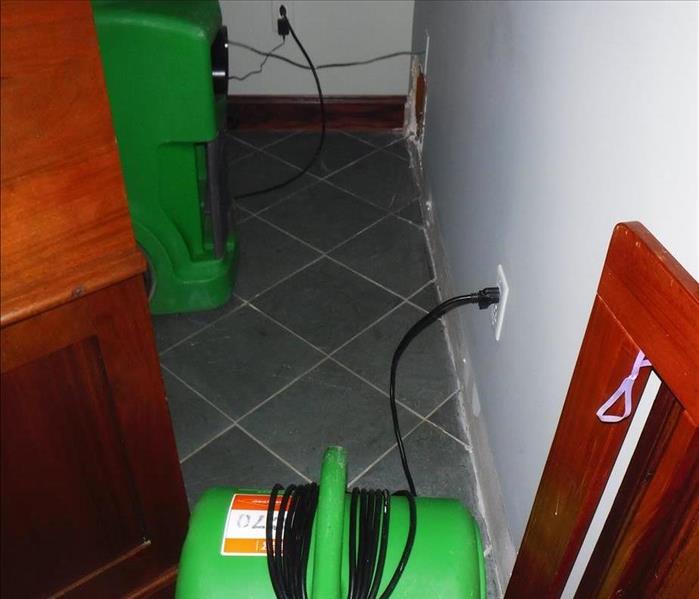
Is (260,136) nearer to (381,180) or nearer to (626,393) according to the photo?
(381,180)

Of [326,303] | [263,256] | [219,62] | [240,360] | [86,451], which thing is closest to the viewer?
[86,451]

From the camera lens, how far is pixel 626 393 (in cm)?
65

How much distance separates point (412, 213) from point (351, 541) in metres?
1.43

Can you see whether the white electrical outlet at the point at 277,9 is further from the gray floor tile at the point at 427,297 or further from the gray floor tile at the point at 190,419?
the gray floor tile at the point at 190,419

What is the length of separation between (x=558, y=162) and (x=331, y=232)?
3.80ft

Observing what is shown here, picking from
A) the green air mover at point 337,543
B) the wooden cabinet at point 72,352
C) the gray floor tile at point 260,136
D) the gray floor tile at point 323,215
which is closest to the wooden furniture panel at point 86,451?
the wooden cabinet at point 72,352

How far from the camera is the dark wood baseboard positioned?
2541 millimetres

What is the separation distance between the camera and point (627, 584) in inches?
27.6

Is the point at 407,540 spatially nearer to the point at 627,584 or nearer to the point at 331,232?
the point at 627,584

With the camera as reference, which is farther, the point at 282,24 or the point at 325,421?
the point at 282,24

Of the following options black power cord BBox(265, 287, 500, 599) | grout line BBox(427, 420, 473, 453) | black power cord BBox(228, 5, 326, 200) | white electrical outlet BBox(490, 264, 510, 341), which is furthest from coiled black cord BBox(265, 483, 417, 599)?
black power cord BBox(228, 5, 326, 200)

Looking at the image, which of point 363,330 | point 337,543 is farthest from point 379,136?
point 337,543

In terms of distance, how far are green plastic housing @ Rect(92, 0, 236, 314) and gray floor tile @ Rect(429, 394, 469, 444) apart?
0.62 m

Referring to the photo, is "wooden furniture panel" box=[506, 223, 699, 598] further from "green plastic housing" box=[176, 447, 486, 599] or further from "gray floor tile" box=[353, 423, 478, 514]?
"gray floor tile" box=[353, 423, 478, 514]
